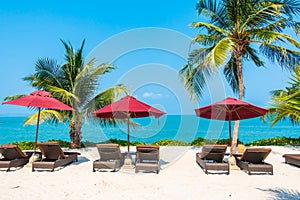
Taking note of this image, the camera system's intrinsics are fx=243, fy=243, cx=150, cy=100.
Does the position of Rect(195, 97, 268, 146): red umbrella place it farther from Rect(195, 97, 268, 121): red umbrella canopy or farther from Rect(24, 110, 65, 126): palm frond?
Rect(24, 110, 65, 126): palm frond

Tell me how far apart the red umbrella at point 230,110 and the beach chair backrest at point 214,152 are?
48.6 inches

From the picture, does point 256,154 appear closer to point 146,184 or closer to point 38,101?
point 146,184

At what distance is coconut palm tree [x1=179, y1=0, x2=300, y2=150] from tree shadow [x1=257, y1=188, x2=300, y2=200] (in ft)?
17.6

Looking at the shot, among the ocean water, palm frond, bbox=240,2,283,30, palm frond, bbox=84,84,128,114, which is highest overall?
palm frond, bbox=240,2,283,30

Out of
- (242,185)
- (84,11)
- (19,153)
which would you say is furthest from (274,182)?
(84,11)

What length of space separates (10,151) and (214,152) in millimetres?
6032

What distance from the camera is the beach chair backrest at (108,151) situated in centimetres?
699

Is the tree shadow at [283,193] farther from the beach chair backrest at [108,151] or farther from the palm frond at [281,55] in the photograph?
the palm frond at [281,55]

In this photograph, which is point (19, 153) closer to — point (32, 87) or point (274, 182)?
point (32, 87)

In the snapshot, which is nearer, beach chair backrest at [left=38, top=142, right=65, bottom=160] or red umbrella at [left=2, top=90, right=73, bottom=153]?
beach chair backrest at [left=38, top=142, right=65, bottom=160]

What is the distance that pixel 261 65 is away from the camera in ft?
41.6

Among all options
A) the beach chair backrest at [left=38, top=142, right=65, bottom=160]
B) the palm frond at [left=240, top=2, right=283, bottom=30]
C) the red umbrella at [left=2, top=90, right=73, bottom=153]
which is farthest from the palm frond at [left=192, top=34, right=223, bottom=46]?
the beach chair backrest at [left=38, top=142, right=65, bottom=160]

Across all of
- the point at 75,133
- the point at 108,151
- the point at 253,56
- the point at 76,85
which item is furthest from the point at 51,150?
the point at 253,56

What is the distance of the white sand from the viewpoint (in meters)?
4.80
